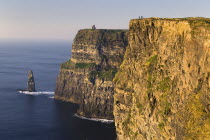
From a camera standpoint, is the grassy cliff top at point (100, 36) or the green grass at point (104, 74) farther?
the grassy cliff top at point (100, 36)

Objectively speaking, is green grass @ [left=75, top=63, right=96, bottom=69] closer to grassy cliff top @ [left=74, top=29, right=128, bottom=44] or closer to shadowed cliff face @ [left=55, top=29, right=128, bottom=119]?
shadowed cliff face @ [left=55, top=29, right=128, bottom=119]

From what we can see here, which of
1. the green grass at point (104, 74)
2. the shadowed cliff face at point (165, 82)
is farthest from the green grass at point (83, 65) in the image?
the shadowed cliff face at point (165, 82)

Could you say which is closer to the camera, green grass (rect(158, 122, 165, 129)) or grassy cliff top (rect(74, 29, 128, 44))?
green grass (rect(158, 122, 165, 129))

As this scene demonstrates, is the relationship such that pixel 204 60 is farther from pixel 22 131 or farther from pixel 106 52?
pixel 106 52

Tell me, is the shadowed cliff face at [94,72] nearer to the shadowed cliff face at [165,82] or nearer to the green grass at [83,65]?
the green grass at [83,65]

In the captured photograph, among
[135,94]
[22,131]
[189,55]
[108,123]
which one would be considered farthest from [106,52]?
[189,55]

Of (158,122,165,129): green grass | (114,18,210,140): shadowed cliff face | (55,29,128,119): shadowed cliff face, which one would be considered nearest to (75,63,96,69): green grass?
(55,29,128,119): shadowed cliff face

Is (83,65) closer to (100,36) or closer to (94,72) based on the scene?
(94,72)

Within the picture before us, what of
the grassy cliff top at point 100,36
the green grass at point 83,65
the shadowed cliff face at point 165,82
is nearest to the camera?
the shadowed cliff face at point 165,82

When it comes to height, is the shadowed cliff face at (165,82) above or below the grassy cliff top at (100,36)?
below
